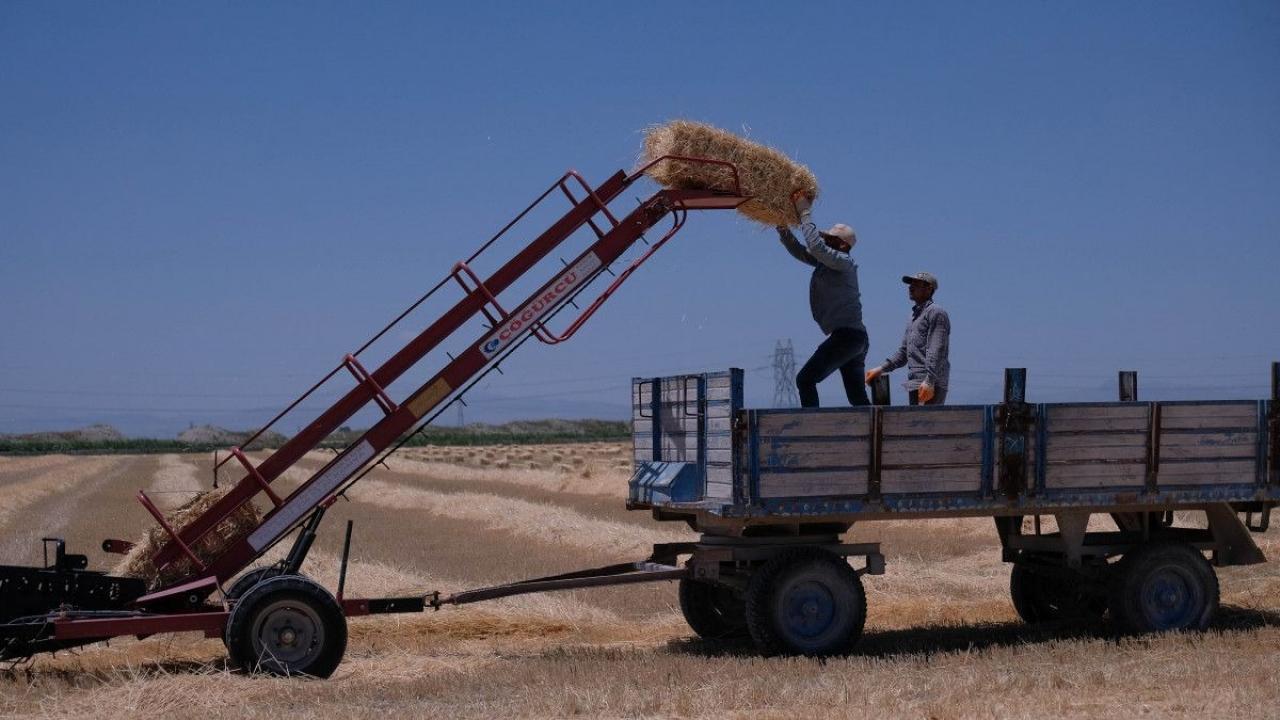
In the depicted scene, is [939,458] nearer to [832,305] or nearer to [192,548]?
[832,305]

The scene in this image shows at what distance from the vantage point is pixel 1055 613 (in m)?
11.9

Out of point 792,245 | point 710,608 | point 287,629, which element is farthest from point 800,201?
point 287,629

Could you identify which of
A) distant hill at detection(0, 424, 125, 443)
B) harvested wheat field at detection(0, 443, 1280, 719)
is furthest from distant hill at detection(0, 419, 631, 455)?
harvested wheat field at detection(0, 443, 1280, 719)

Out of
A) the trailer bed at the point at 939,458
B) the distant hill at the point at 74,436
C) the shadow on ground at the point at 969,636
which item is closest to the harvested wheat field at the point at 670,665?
the shadow on ground at the point at 969,636

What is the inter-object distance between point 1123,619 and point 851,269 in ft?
Answer: 11.3

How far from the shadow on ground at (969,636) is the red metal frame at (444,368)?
2.80m

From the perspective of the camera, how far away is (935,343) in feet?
36.1

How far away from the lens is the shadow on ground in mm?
10516

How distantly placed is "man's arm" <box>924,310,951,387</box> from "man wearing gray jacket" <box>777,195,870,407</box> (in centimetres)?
52

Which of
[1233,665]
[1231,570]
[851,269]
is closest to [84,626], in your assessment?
[851,269]

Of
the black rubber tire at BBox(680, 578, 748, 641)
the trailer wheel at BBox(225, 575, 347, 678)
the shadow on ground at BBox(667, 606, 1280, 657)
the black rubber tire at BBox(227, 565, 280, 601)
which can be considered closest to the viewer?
the trailer wheel at BBox(225, 575, 347, 678)

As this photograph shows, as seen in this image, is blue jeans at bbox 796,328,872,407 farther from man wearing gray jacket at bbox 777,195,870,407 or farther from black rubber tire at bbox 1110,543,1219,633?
black rubber tire at bbox 1110,543,1219,633

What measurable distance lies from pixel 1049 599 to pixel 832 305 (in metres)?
3.46

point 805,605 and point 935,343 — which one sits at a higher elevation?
point 935,343
